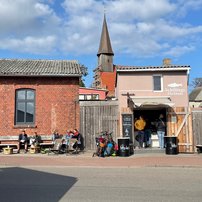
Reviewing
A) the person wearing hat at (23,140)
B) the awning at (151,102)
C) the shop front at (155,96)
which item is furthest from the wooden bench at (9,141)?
the awning at (151,102)

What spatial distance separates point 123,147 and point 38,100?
664 cm

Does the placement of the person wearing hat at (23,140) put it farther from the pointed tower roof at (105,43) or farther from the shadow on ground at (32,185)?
the pointed tower roof at (105,43)

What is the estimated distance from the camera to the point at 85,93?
38.3m

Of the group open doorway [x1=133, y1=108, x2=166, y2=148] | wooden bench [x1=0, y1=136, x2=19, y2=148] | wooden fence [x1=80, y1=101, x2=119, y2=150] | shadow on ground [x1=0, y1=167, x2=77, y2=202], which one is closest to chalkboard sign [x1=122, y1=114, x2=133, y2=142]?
wooden fence [x1=80, y1=101, x2=119, y2=150]

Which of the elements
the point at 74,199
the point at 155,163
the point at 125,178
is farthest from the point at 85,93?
Answer: the point at 74,199

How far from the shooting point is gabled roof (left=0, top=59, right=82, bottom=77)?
2108 cm

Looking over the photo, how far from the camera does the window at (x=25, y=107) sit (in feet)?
69.9

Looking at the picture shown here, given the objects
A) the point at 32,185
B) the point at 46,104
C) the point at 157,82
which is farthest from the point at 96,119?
the point at 32,185

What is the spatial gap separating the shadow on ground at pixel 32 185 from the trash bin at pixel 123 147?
21.8 feet

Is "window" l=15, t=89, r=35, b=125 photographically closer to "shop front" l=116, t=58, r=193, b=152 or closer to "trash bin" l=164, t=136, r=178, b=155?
"shop front" l=116, t=58, r=193, b=152

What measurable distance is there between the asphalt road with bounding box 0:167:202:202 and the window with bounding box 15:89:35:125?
8575 millimetres

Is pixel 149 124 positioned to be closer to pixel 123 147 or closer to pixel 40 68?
pixel 123 147

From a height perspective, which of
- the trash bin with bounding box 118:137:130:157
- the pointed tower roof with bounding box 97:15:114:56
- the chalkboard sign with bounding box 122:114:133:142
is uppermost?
the pointed tower roof with bounding box 97:15:114:56

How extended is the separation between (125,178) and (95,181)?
119 centimetres
